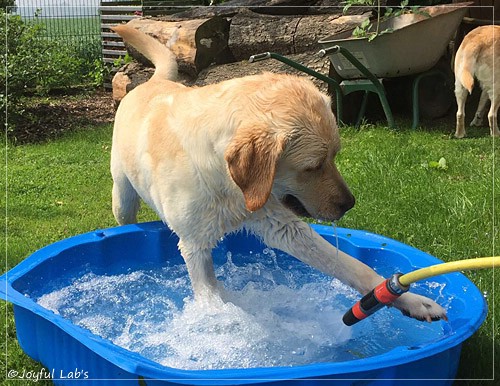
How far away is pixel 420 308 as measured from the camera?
312 centimetres

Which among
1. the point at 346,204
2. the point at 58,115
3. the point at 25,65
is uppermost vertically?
the point at 346,204

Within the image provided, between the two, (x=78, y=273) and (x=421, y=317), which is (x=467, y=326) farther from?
(x=78, y=273)

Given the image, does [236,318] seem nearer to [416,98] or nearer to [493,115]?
[493,115]

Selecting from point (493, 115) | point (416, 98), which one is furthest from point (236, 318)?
point (416, 98)

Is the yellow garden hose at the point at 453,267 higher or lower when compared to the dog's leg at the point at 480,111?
higher

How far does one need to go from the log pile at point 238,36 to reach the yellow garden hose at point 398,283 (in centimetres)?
553

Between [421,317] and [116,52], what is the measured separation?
10.3 meters

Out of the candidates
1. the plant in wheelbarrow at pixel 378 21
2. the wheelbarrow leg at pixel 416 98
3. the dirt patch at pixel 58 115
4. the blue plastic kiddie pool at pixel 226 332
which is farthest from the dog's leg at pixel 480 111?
the dirt patch at pixel 58 115

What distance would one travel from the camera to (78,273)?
4273 millimetres

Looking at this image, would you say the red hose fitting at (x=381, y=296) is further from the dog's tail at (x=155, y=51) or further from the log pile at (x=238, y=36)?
the log pile at (x=238, y=36)

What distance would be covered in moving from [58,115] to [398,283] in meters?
7.93

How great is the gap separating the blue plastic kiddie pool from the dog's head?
714mm

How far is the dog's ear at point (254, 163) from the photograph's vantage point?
9.50ft

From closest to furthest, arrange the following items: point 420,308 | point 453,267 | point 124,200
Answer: point 453,267 < point 420,308 < point 124,200
